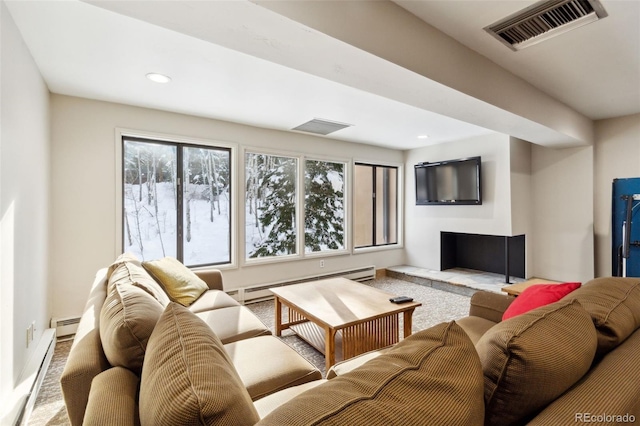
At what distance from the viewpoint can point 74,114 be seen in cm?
302

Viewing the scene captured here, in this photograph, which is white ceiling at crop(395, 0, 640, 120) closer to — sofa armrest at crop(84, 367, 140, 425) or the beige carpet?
sofa armrest at crop(84, 367, 140, 425)

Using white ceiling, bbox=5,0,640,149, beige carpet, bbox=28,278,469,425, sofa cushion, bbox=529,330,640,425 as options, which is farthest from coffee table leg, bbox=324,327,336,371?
white ceiling, bbox=5,0,640,149

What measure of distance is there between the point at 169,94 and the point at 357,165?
3.17 metres

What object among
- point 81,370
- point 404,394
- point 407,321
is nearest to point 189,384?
point 404,394

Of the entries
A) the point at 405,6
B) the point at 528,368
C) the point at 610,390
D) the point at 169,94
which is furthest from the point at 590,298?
the point at 169,94

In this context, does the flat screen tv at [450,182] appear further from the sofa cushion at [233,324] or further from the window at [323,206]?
the sofa cushion at [233,324]

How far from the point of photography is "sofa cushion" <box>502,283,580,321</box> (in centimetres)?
153

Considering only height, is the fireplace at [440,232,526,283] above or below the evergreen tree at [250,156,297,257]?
below

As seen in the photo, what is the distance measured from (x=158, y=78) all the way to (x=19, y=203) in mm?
1374

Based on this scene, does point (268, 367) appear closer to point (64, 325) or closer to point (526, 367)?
point (526, 367)

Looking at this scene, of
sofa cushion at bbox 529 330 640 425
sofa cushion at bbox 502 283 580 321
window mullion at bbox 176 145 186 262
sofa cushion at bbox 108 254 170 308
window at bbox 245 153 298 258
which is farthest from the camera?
window at bbox 245 153 298 258

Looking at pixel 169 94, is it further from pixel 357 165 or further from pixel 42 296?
pixel 357 165

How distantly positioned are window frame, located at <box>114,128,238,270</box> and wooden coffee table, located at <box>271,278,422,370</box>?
1319 mm

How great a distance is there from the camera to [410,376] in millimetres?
625
